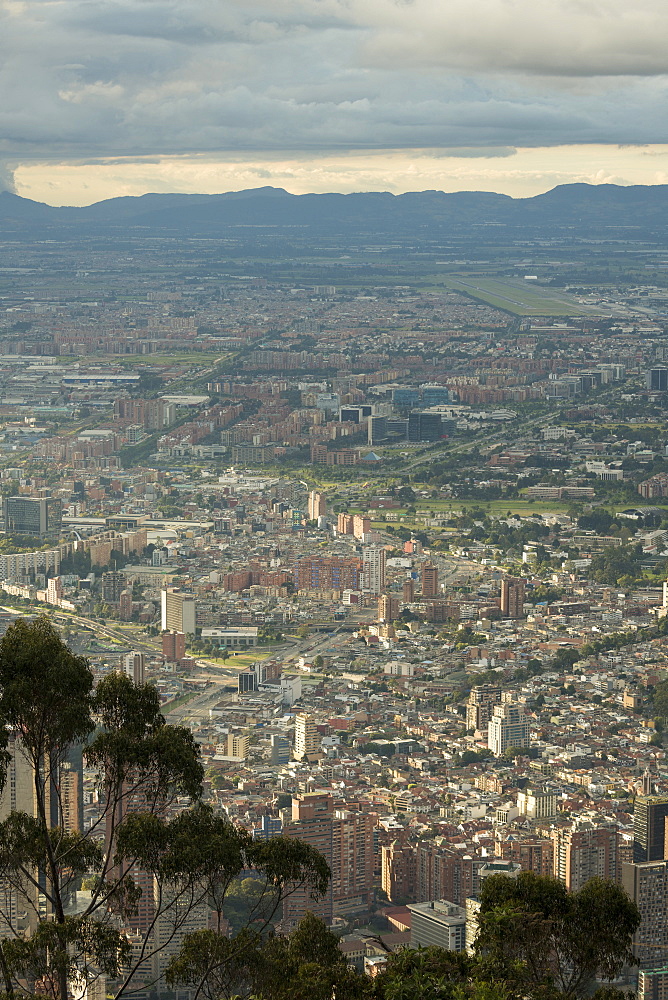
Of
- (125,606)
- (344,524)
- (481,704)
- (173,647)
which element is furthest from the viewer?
(344,524)

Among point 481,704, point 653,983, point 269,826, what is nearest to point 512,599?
point 481,704

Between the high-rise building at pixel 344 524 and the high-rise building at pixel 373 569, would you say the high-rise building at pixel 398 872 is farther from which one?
the high-rise building at pixel 344 524

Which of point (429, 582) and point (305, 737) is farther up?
point (305, 737)

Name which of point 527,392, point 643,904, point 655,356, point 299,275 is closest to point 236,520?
point 527,392

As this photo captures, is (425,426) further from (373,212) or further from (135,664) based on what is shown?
(373,212)

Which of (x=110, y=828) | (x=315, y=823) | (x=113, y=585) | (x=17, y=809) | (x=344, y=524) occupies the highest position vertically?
(x=110, y=828)

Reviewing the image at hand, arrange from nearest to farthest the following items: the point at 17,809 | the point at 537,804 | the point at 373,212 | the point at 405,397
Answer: the point at 17,809 → the point at 537,804 → the point at 405,397 → the point at 373,212

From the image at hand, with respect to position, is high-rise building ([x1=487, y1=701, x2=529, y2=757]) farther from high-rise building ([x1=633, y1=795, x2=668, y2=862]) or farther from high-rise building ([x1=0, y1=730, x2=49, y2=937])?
high-rise building ([x1=0, y1=730, x2=49, y2=937])
